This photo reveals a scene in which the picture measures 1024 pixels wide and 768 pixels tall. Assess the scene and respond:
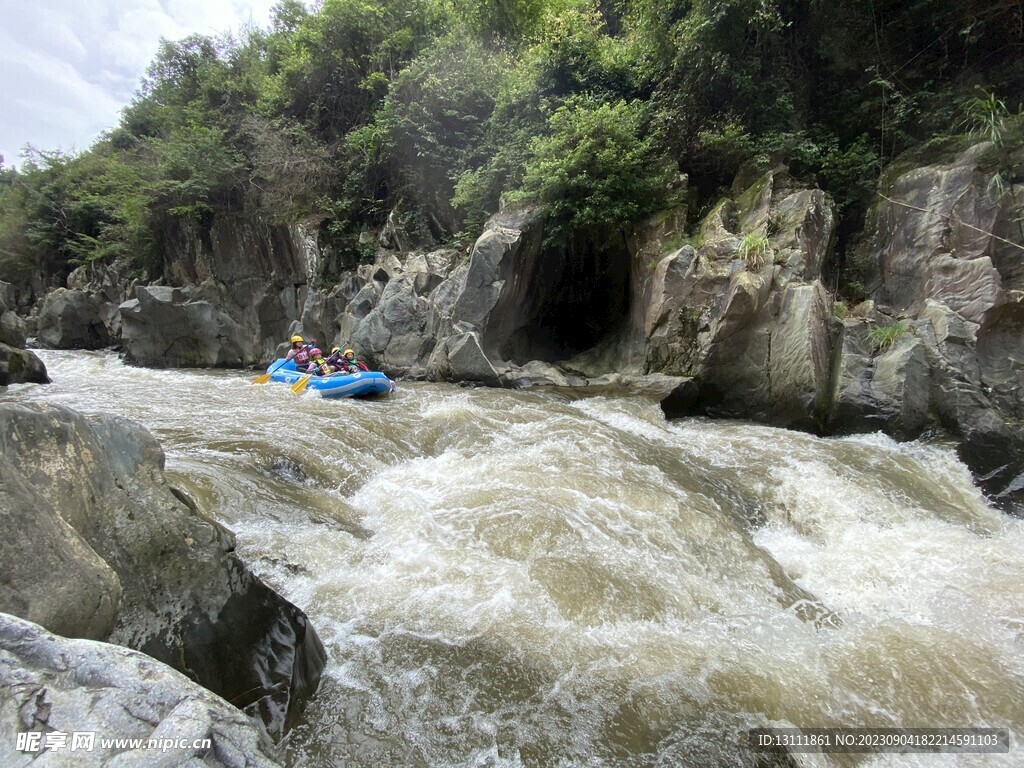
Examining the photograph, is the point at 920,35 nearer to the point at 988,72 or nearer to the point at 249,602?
the point at 988,72

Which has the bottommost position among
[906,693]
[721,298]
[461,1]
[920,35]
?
[906,693]

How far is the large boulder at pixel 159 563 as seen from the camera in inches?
86.9

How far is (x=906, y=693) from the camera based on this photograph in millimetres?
3018

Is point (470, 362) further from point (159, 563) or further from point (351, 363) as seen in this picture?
point (159, 563)

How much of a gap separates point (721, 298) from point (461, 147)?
9.92 meters

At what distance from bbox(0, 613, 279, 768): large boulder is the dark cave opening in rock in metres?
10.3

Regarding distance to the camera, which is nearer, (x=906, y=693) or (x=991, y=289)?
(x=906, y=693)

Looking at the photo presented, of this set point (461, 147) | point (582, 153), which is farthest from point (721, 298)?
point (461, 147)

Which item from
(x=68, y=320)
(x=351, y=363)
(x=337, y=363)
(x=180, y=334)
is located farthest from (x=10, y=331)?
(x=68, y=320)

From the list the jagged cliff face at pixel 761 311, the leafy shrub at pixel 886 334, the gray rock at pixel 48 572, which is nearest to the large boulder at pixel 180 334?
the jagged cliff face at pixel 761 311

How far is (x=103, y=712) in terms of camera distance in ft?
4.46

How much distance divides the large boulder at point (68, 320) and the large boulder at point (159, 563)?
23165 mm

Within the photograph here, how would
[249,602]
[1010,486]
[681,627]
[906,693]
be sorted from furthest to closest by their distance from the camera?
1. [1010,486]
2. [681,627]
3. [906,693]
4. [249,602]

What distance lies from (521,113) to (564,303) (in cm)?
522
